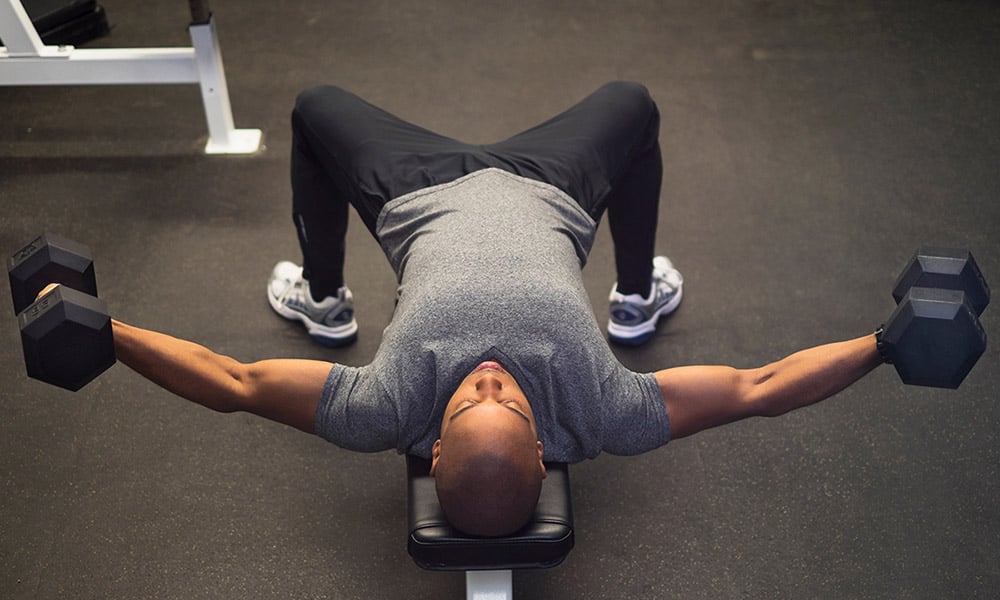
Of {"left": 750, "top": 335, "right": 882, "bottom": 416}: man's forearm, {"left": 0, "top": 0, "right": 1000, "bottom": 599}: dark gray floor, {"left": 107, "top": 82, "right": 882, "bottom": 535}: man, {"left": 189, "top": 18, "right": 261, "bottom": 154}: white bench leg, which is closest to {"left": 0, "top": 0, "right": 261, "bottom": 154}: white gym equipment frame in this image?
{"left": 189, "top": 18, "right": 261, "bottom": 154}: white bench leg

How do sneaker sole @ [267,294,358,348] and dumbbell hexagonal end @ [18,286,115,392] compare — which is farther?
sneaker sole @ [267,294,358,348]

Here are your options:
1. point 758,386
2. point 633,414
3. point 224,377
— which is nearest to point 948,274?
point 758,386

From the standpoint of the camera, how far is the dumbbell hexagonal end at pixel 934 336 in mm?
1493

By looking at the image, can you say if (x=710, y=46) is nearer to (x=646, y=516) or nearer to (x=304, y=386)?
(x=646, y=516)

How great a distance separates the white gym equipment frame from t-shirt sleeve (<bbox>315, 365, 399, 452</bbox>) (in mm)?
1442

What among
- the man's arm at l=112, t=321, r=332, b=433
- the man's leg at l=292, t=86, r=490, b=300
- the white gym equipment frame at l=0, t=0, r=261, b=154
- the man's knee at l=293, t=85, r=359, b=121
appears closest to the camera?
the man's arm at l=112, t=321, r=332, b=433

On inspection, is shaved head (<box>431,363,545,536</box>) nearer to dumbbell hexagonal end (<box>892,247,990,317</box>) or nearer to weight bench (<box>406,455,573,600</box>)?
weight bench (<box>406,455,573,600</box>)

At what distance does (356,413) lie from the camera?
62.4 inches

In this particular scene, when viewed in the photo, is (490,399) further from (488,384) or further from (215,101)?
(215,101)

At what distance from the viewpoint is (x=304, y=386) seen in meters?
1.61

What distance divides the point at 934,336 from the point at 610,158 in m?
0.71

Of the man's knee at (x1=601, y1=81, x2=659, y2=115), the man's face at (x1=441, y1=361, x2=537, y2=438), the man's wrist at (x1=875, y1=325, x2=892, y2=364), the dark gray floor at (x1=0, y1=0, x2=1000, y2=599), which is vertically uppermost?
the man's knee at (x1=601, y1=81, x2=659, y2=115)

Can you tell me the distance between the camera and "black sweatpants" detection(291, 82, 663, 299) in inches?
73.6

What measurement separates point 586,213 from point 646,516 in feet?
2.01
